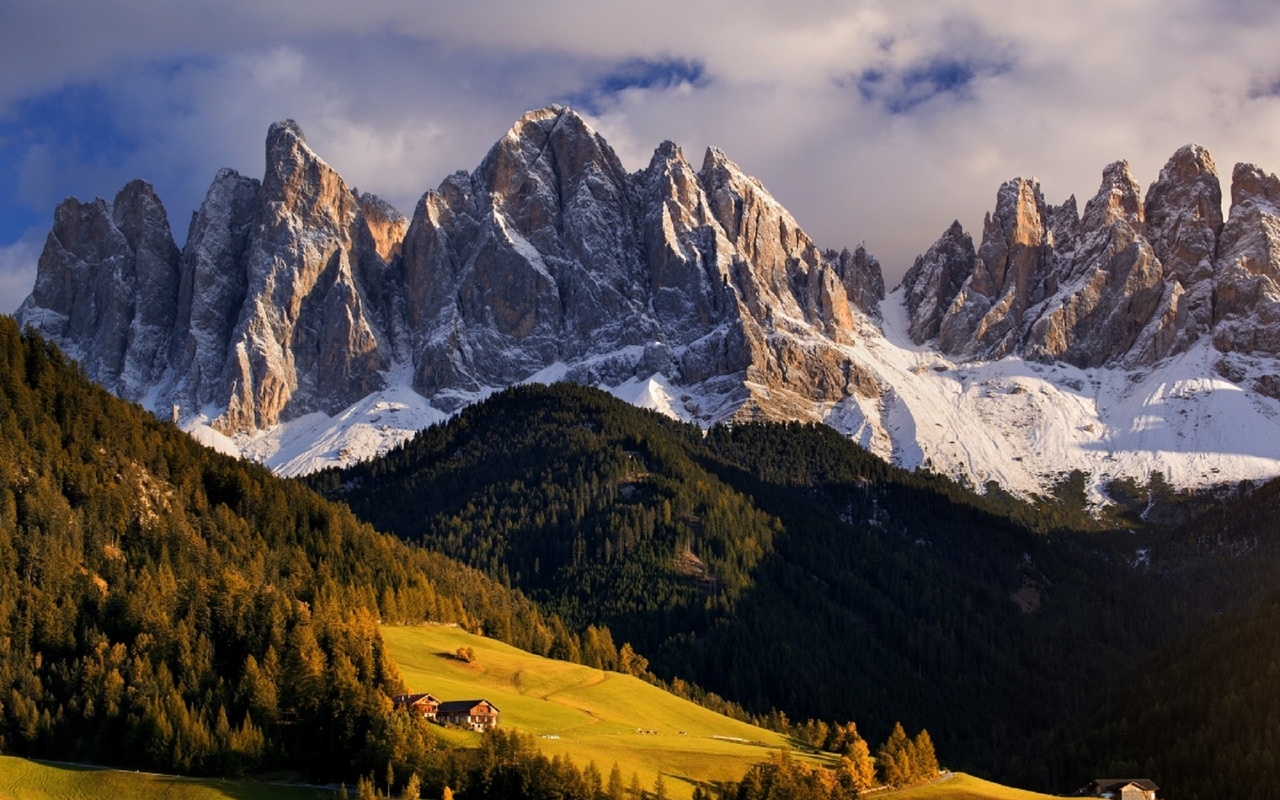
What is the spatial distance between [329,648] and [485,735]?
20627 mm

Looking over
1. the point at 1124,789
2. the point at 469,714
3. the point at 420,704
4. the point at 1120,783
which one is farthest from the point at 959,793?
the point at 420,704

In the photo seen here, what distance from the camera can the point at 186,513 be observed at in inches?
6821

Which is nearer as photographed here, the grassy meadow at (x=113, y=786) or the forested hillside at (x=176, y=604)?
the grassy meadow at (x=113, y=786)

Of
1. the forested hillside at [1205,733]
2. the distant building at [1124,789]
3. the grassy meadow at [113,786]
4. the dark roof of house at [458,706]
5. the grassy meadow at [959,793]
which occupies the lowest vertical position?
the grassy meadow at [113,786]

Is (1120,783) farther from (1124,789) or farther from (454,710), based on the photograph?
(454,710)

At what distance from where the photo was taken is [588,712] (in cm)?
15512

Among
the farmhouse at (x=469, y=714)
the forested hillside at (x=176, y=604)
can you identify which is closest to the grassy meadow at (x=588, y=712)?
the farmhouse at (x=469, y=714)

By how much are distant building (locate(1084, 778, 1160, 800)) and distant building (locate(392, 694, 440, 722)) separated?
216 ft

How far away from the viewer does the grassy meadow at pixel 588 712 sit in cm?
13312

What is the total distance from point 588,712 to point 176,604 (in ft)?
135

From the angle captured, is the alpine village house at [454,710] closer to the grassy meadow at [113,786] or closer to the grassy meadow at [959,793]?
the grassy meadow at [113,786]

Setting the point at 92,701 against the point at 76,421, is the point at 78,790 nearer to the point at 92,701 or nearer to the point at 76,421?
the point at 92,701

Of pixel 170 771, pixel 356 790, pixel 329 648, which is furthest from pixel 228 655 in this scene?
pixel 356 790

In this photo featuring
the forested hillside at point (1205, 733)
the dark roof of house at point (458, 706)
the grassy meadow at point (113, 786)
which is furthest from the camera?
the forested hillside at point (1205, 733)
